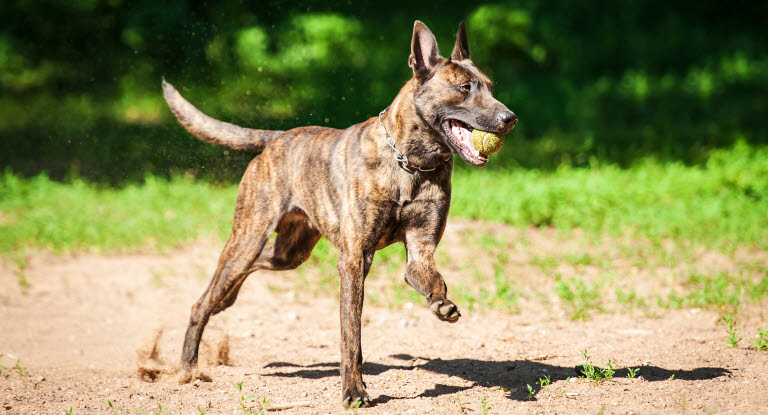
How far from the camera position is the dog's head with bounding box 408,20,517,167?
162 inches

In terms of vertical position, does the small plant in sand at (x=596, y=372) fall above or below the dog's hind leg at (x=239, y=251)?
below

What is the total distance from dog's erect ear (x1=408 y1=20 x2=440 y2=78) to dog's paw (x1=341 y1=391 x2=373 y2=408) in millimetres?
1765

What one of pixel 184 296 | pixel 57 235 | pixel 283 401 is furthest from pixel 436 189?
pixel 57 235

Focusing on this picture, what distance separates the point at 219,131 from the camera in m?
5.40

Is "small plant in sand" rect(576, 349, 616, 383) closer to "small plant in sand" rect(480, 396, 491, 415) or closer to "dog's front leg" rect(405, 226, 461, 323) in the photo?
"small plant in sand" rect(480, 396, 491, 415)

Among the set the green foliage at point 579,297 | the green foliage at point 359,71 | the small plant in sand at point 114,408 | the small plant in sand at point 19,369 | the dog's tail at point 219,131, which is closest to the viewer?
the small plant in sand at point 114,408

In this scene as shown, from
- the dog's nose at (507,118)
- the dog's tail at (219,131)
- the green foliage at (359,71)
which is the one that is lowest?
the dog's nose at (507,118)

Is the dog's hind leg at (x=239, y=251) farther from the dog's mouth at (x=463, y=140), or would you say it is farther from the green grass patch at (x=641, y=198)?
the green grass patch at (x=641, y=198)

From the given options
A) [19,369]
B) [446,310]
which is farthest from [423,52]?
[19,369]

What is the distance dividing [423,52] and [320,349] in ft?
8.37

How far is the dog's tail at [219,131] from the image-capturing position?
5371mm

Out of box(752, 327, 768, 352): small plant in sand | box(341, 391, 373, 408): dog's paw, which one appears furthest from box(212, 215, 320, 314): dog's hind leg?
box(752, 327, 768, 352): small plant in sand

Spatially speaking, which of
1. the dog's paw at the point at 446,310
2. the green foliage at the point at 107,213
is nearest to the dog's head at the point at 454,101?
the dog's paw at the point at 446,310

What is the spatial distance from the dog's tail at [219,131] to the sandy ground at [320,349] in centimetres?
150
